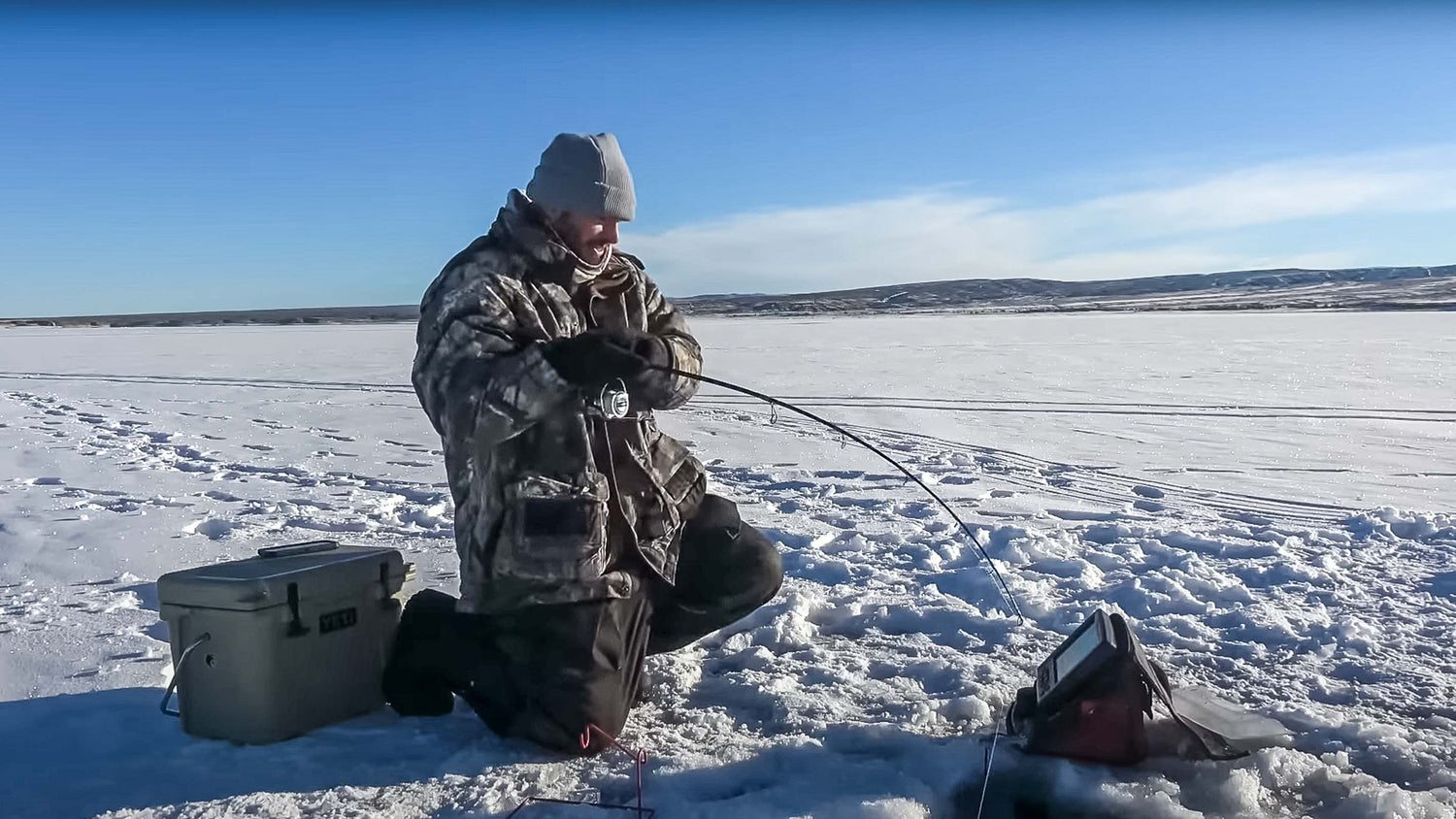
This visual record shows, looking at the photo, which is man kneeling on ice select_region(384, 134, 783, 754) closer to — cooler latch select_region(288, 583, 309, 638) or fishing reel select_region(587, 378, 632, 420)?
fishing reel select_region(587, 378, 632, 420)

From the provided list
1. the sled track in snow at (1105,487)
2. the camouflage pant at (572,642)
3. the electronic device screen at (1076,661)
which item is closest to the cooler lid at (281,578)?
the camouflage pant at (572,642)

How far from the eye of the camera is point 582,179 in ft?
8.20

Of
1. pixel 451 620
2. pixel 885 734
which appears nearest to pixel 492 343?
pixel 451 620

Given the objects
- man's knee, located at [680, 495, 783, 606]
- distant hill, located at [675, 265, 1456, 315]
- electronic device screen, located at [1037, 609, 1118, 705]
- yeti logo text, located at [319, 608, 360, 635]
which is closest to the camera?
electronic device screen, located at [1037, 609, 1118, 705]

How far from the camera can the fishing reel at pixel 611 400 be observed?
2422 millimetres

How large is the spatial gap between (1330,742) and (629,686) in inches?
61.4

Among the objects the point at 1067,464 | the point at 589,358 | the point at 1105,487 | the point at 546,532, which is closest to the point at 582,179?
the point at 589,358

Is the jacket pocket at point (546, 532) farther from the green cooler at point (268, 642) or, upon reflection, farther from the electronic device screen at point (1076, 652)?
the electronic device screen at point (1076, 652)

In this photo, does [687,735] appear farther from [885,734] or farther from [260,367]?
[260,367]

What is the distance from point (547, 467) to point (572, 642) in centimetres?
39

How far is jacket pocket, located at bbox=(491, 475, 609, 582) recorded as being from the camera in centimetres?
241

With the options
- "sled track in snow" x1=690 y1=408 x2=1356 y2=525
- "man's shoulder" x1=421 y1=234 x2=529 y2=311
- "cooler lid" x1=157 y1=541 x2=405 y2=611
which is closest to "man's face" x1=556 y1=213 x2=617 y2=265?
"man's shoulder" x1=421 y1=234 x2=529 y2=311

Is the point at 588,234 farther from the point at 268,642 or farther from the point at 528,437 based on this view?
the point at 268,642

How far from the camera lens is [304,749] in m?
2.42
